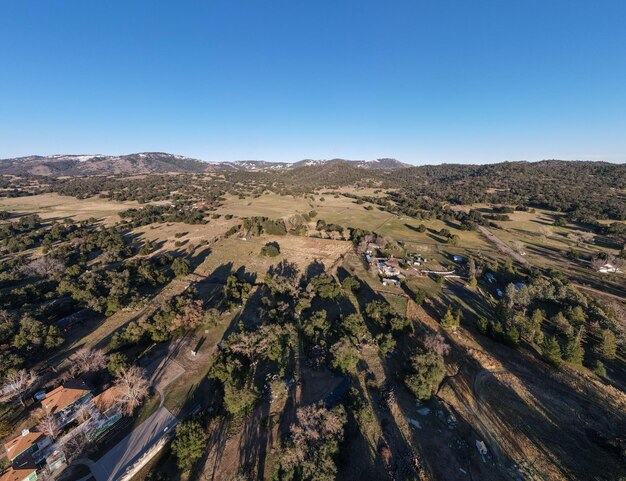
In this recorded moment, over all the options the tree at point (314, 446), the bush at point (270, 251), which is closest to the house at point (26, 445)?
the tree at point (314, 446)

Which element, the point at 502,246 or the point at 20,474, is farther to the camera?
the point at 502,246

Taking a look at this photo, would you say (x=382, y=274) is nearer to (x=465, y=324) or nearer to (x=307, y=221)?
(x=465, y=324)

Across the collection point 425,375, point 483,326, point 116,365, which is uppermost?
point 483,326

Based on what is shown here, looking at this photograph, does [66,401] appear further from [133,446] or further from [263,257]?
[263,257]

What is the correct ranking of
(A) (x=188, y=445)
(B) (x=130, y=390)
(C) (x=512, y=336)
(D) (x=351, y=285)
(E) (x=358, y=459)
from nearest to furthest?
(A) (x=188, y=445)
(E) (x=358, y=459)
(B) (x=130, y=390)
(C) (x=512, y=336)
(D) (x=351, y=285)

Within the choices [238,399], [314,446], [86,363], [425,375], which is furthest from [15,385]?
[425,375]

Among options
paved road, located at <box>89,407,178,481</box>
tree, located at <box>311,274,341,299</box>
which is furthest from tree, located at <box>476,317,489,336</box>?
paved road, located at <box>89,407,178,481</box>

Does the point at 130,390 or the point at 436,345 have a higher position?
the point at 436,345
